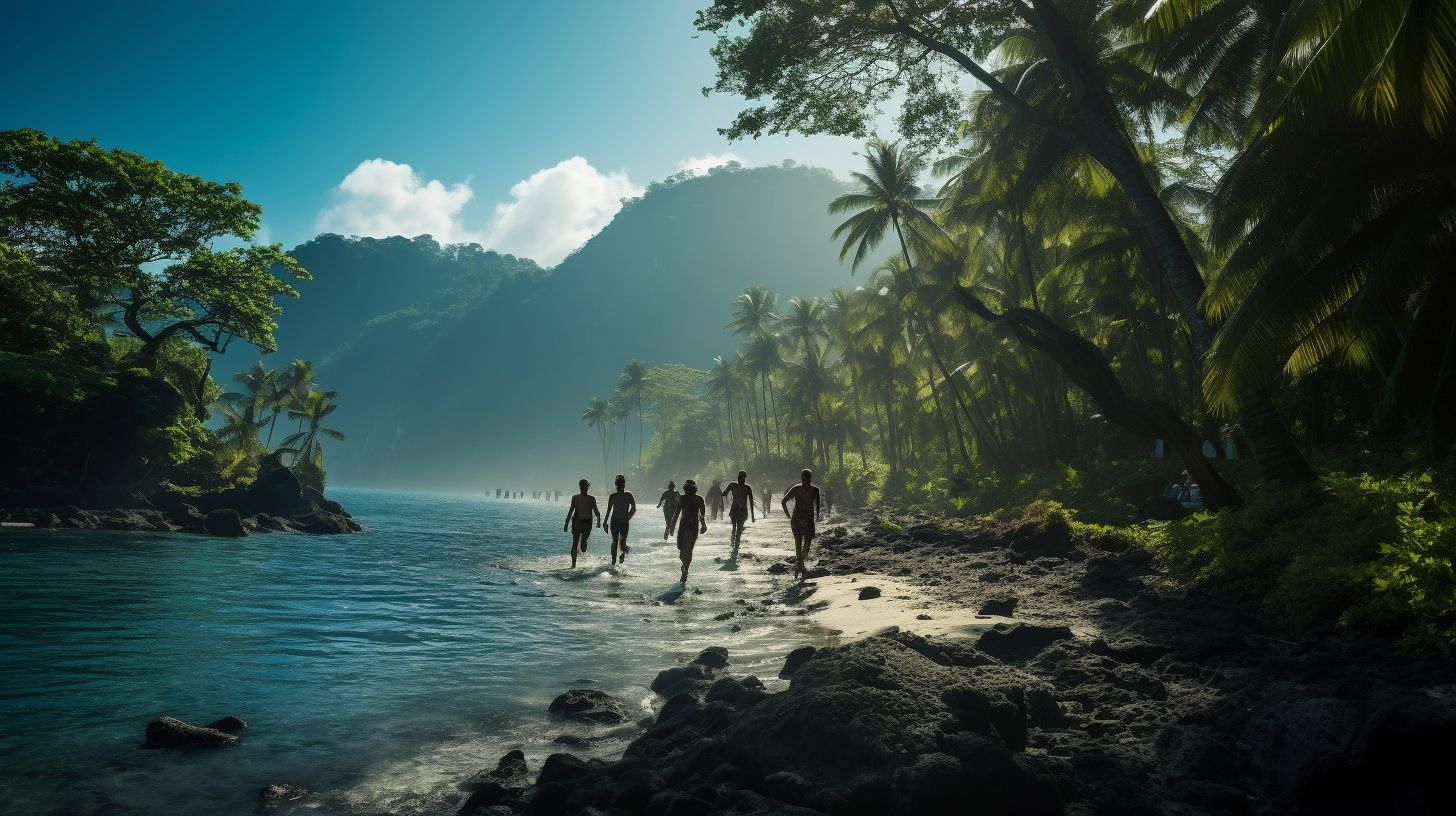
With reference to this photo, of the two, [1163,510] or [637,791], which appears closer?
[637,791]

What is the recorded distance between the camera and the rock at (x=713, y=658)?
6576mm

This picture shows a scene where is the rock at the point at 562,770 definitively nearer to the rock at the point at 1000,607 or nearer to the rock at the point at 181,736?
the rock at the point at 181,736

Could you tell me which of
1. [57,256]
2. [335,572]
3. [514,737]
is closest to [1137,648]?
[514,737]

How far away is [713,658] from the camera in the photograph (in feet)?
21.8

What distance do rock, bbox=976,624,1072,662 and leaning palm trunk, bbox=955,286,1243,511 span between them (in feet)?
16.5

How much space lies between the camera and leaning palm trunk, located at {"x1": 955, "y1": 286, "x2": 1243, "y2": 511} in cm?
957

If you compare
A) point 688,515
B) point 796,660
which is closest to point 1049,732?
point 796,660

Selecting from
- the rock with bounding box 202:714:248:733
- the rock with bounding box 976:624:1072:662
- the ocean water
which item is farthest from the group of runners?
the rock with bounding box 202:714:248:733

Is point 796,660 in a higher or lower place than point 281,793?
higher

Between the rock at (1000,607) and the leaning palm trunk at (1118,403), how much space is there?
12.0 feet

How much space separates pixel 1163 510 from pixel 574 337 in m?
157

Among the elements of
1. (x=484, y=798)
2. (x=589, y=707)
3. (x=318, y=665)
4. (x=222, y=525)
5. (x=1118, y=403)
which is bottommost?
(x=222, y=525)

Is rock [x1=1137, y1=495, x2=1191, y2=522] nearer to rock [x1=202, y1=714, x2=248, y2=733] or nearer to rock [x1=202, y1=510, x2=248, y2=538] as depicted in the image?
rock [x1=202, y1=714, x2=248, y2=733]

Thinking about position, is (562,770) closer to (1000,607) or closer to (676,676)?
(676,676)
